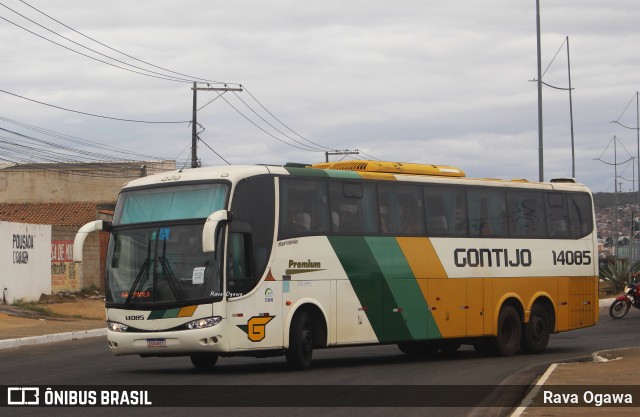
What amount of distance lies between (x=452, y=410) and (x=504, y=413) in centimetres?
68

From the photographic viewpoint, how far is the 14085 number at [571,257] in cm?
2558

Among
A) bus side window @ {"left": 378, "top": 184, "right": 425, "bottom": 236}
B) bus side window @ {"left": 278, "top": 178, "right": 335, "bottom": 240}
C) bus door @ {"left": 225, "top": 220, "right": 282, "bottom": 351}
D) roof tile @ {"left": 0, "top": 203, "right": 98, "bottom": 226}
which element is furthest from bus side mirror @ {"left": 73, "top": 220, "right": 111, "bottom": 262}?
roof tile @ {"left": 0, "top": 203, "right": 98, "bottom": 226}

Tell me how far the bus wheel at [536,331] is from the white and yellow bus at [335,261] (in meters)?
0.03

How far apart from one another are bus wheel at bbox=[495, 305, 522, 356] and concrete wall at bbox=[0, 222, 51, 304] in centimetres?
2183

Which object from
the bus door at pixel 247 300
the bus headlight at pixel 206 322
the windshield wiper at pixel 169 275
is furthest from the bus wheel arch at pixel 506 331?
the windshield wiper at pixel 169 275

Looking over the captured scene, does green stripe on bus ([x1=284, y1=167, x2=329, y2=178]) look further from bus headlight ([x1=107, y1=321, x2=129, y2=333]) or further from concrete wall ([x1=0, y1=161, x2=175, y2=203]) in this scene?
concrete wall ([x1=0, y1=161, x2=175, y2=203])

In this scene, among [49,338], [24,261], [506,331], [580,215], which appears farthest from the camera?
[24,261]

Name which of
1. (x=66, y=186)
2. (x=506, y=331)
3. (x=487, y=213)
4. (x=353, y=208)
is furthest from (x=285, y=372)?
(x=66, y=186)

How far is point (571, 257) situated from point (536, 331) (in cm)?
199

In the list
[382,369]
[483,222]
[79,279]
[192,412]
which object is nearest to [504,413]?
[192,412]

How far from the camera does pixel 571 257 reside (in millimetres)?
26000

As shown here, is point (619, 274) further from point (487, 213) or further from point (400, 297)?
point (400, 297)

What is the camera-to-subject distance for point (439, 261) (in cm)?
2269

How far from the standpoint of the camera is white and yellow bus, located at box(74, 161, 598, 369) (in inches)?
731
